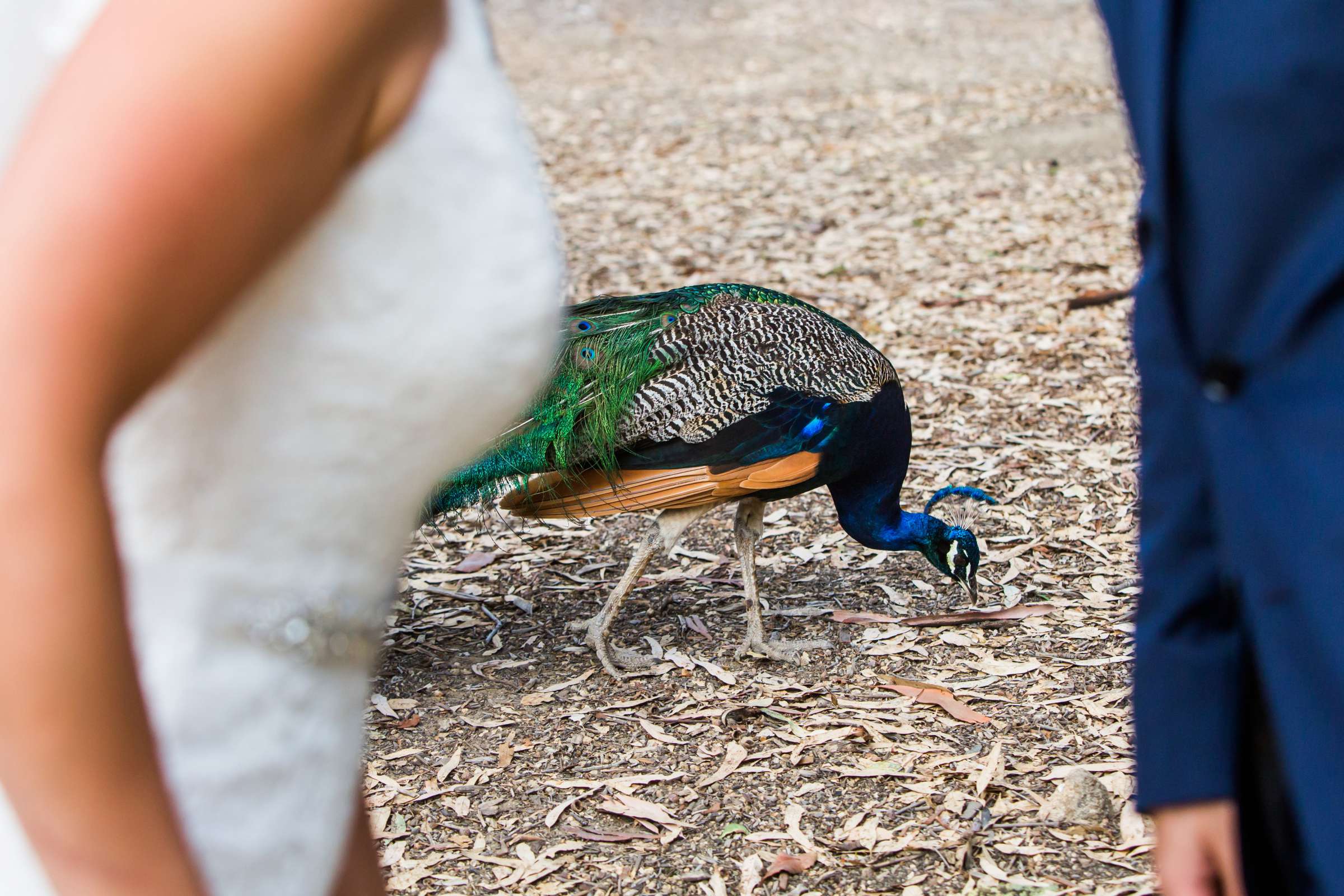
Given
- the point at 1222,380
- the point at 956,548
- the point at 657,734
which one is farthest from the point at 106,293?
the point at 956,548

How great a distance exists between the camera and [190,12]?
2.10 feet

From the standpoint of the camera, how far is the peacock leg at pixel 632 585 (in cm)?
374

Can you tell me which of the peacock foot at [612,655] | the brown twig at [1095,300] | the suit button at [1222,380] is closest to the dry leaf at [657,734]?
the peacock foot at [612,655]

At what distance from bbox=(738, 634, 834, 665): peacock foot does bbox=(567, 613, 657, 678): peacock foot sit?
268mm

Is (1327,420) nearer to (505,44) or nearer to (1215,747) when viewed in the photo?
(1215,747)

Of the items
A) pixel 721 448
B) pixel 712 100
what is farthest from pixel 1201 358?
pixel 712 100

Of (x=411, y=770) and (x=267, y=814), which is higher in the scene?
(x=267, y=814)

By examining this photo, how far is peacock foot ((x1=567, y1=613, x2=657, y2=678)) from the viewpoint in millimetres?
3748

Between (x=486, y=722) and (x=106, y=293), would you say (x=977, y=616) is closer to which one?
(x=486, y=722)

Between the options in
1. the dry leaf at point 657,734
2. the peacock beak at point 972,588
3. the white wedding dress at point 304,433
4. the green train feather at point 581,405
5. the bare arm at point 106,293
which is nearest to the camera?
the bare arm at point 106,293

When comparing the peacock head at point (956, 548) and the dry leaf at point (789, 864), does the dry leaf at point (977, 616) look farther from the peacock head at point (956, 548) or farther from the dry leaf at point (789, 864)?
the dry leaf at point (789, 864)

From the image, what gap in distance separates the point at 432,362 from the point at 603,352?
2962 mm

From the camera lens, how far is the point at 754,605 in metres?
3.77

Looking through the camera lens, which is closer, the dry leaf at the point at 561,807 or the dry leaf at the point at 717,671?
the dry leaf at the point at 561,807
